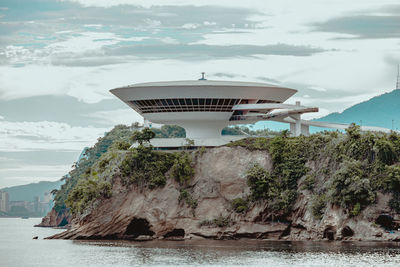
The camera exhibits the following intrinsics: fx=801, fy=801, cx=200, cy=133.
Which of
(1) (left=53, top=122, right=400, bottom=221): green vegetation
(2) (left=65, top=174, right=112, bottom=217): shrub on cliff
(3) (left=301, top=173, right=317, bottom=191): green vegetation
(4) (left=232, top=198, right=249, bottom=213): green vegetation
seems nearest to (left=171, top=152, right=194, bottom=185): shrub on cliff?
(1) (left=53, top=122, right=400, bottom=221): green vegetation

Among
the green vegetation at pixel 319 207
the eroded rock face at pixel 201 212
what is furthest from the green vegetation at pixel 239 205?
the green vegetation at pixel 319 207

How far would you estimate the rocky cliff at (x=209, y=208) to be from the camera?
235 ft

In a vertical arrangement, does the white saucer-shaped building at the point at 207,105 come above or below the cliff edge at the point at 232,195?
above

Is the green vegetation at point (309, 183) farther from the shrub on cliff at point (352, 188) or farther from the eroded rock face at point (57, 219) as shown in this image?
the eroded rock face at point (57, 219)

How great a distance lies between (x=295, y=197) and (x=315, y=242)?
6.93m

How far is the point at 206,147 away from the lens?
262ft

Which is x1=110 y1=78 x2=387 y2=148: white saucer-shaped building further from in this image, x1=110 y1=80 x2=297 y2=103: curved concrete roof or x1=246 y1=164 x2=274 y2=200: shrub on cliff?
x1=246 y1=164 x2=274 y2=200: shrub on cliff

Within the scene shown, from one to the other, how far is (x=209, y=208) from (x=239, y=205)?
2.88 metres

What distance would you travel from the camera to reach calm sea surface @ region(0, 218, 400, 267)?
5241 centimetres

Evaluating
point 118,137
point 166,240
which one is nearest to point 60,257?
point 166,240

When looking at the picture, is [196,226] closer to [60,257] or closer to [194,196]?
A: [194,196]

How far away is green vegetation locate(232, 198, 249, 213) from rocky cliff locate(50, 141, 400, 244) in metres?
0.11

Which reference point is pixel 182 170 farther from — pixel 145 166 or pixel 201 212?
pixel 201 212

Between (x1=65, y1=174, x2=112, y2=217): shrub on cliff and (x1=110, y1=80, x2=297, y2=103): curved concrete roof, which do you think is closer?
(x1=65, y1=174, x2=112, y2=217): shrub on cliff
